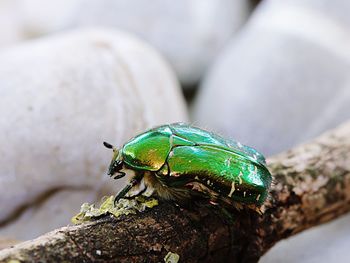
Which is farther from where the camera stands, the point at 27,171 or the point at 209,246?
the point at 27,171

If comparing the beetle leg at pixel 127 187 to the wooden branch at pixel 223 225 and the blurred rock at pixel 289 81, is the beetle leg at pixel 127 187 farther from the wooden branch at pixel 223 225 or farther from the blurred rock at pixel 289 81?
the blurred rock at pixel 289 81


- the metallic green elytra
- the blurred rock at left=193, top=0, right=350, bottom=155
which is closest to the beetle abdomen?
the metallic green elytra

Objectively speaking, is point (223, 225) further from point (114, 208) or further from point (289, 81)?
point (289, 81)

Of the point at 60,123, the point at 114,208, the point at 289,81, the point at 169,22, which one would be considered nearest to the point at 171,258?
the point at 114,208

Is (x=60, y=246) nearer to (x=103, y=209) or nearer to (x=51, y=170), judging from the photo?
(x=103, y=209)

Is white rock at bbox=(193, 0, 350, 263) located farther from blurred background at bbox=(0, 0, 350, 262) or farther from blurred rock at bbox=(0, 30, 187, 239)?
blurred rock at bbox=(0, 30, 187, 239)

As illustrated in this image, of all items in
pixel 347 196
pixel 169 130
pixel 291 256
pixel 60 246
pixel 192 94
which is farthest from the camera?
pixel 192 94

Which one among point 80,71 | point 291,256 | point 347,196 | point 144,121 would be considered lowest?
point 291,256

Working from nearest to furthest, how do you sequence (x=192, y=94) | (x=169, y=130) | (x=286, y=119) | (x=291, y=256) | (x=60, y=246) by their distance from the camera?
(x=60, y=246), (x=169, y=130), (x=291, y=256), (x=286, y=119), (x=192, y=94)

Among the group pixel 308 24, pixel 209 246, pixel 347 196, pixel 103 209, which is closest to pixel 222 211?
pixel 209 246
